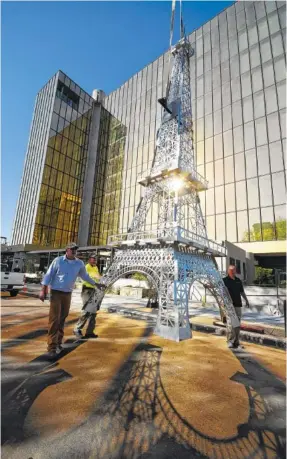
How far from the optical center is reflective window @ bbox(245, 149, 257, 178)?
28641mm

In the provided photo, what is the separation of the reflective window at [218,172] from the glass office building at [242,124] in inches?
5.6

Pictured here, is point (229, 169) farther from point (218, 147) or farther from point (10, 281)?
point (10, 281)

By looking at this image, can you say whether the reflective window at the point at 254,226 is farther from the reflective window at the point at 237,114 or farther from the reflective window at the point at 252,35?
the reflective window at the point at 252,35

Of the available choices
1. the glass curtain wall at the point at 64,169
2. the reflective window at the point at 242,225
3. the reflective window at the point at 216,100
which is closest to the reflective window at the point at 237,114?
the reflective window at the point at 216,100

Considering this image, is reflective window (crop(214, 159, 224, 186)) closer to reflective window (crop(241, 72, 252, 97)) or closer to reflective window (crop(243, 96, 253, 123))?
reflective window (crop(243, 96, 253, 123))

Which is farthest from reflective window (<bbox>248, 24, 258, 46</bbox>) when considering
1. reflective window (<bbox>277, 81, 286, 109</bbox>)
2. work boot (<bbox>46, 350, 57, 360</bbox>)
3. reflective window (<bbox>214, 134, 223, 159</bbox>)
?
work boot (<bbox>46, 350, 57, 360</bbox>)

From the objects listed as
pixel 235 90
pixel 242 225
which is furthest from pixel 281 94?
pixel 242 225

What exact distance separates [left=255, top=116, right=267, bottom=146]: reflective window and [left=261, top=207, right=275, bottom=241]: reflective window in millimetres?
9646

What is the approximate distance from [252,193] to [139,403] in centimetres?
3001

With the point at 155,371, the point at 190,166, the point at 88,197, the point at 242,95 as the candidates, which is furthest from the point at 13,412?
the point at 88,197

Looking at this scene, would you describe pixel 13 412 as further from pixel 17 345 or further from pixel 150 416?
pixel 17 345

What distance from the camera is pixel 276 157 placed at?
1071 inches

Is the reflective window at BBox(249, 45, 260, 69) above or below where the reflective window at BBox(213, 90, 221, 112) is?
above

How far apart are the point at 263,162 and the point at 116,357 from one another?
31095mm
